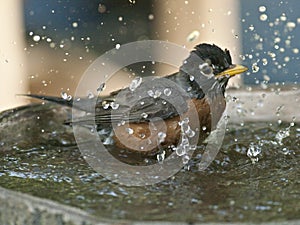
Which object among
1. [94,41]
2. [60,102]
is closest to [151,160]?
[60,102]

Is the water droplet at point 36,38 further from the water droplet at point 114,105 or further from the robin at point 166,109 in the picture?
the water droplet at point 114,105

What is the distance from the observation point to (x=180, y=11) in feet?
26.7

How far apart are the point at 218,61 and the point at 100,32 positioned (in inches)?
163

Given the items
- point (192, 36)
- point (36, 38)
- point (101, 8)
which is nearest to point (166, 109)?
point (192, 36)

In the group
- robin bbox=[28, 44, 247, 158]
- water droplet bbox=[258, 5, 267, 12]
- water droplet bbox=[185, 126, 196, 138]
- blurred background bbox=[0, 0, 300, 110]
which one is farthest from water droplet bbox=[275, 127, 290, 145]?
blurred background bbox=[0, 0, 300, 110]

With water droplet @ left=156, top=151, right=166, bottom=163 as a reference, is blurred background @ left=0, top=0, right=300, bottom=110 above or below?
above

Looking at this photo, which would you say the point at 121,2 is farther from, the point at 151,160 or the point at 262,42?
the point at 151,160

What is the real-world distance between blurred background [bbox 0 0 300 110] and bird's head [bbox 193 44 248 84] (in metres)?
3.37

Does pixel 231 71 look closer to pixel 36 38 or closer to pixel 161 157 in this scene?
Answer: pixel 161 157

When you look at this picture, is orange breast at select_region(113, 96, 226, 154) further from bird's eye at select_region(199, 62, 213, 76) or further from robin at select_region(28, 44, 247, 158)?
bird's eye at select_region(199, 62, 213, 76)

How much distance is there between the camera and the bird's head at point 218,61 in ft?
13.0

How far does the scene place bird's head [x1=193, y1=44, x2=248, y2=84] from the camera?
3957 mm

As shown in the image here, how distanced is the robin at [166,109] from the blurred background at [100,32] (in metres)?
3.39

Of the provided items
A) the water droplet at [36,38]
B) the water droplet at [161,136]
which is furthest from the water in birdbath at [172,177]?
the water droplet at [36,38]
